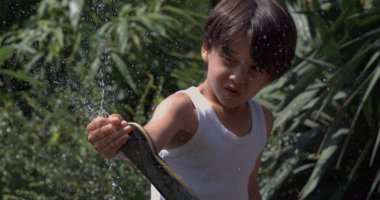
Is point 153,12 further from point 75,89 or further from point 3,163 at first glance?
point 3,163

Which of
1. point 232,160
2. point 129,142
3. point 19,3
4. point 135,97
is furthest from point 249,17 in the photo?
point 135,97

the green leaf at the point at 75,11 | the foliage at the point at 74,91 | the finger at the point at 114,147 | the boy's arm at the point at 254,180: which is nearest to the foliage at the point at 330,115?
the foliage at the point at 74,91

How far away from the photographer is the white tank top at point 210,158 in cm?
267

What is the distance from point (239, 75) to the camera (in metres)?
2.60

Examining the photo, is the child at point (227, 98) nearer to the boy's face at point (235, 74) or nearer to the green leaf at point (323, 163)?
the boy's face at point (235, 74)

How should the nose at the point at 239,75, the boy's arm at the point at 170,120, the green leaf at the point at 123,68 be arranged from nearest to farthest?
the boy's arm at the point at 170,120, the nose at the point at 239,75, the green leaf at the point at 123,68

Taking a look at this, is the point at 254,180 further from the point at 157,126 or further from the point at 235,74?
the point at 157,126

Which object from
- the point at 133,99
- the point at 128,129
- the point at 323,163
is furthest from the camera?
the point at 133,99

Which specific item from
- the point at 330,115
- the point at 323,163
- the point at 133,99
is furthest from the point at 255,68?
the point at 133,99

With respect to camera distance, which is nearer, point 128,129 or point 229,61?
point 128,129

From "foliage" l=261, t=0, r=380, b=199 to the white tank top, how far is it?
5.16 ft

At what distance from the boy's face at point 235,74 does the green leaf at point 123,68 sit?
1.85 m

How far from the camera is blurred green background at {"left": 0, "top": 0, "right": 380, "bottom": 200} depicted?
432 cm

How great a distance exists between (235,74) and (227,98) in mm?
90
